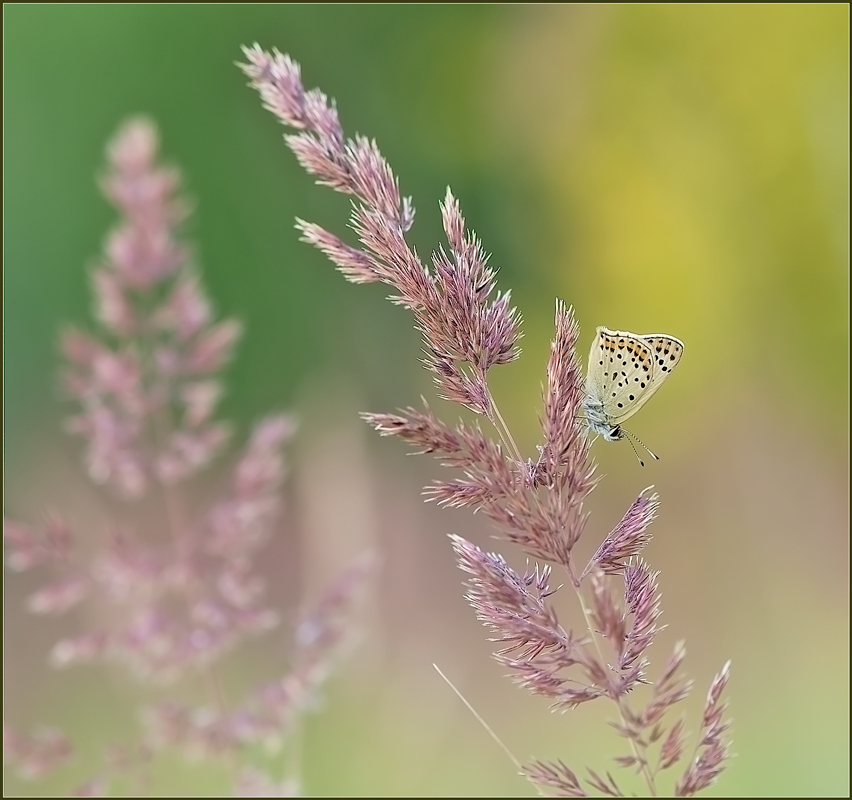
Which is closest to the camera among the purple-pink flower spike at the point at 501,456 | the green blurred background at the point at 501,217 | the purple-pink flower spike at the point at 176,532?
the purple-pink flower spike at the point at 501,456

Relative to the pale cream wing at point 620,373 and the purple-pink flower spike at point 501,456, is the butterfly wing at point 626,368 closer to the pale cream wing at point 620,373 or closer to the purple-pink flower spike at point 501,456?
the pale cream wing at point 620,373

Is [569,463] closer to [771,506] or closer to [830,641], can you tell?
[830,641]

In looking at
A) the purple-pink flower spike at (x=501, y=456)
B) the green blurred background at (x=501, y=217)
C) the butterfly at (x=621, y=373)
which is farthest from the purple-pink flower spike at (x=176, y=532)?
the green blurred background at (x=501, y=217)

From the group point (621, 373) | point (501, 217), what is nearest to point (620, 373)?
point (621, 373)

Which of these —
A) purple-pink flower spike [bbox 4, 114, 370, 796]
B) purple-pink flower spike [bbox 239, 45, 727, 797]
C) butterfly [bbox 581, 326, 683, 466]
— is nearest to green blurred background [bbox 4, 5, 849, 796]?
purple-pink flower spike [bbox 4, 114, 370, 796]

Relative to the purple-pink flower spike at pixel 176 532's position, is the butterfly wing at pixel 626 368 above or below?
above

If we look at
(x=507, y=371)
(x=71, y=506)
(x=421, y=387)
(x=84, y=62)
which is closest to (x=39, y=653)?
(x=71, y=506)

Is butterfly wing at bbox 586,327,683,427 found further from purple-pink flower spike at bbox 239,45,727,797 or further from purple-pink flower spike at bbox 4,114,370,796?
purple-pink flower spike at bbox 4,114,370,796
